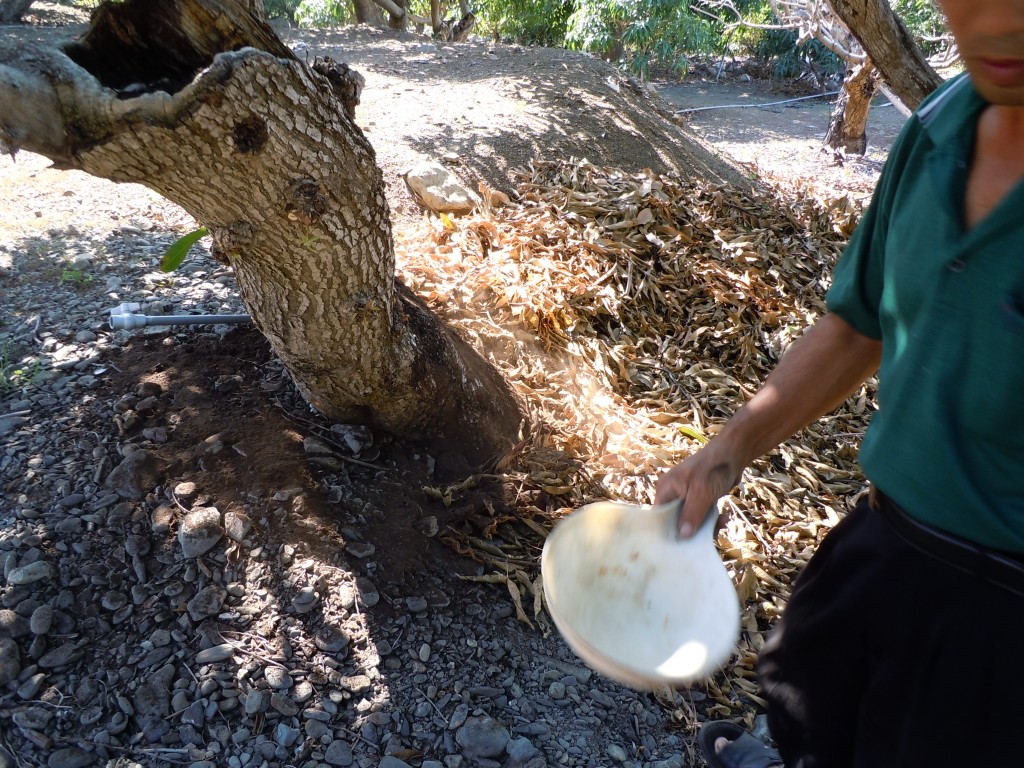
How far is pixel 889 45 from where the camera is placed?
4.05m

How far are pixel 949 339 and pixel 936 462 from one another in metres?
0.18

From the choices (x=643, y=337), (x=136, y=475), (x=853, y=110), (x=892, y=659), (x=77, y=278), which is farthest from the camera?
(x=853, y=110)

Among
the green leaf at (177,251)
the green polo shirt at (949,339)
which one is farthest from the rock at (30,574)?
the green polo shirt at (949,339)

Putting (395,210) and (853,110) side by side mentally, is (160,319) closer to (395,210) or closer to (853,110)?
(395,210)

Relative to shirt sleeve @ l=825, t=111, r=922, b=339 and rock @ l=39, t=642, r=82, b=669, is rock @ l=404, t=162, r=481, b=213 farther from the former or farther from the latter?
shirt sleeve @ l=825, t=111, r=922, b=339

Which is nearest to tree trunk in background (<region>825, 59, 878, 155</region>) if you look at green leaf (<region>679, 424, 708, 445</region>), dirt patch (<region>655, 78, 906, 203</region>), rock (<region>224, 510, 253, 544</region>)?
dirt patch (<region>655, 78, 906, 203</region>)

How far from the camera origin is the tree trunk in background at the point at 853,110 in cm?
800

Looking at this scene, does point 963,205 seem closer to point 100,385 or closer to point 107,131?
point 107,131

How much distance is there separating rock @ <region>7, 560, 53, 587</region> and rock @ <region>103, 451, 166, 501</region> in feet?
0.89

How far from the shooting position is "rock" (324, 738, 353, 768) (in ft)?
5.79

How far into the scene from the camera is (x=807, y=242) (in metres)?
4.56

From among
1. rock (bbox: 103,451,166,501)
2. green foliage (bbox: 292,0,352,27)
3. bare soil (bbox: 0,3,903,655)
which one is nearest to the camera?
rock (bbox: 103,451,166,501)

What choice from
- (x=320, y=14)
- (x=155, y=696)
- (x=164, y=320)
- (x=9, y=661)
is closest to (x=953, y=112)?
(x=155, y=696)

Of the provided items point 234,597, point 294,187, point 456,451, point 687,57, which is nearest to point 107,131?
point 294,187
